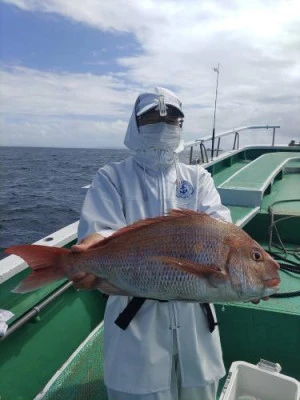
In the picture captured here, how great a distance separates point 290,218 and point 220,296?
3.41 m

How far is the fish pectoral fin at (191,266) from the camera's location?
175 cm

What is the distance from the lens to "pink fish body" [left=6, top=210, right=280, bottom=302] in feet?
5.79

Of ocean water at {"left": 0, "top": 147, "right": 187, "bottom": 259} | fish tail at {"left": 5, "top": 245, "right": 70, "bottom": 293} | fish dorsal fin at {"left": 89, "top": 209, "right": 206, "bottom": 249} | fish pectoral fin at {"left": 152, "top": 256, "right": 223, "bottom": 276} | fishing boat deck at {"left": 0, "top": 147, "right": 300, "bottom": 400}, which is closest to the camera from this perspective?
fish pectoral fin at {"left": 152, "top": 256, "right": 223, "bottom": 276}

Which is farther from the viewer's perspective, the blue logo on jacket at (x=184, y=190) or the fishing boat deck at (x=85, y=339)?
the fishing boat deck at (x=85, y=339)

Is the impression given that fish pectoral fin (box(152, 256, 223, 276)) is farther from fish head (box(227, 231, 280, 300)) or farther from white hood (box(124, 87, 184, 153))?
white hood (box(124, 87, 184, 153))

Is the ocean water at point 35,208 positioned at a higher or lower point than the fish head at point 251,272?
lower

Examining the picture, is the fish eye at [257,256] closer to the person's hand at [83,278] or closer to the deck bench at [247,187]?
the person's hand at [83,278]

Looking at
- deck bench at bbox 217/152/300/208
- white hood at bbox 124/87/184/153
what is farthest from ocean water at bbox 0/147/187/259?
white hood at bbox 124/87/184/153

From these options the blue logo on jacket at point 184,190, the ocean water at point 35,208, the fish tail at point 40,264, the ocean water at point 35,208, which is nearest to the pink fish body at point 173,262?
the fish tail at point 40,264

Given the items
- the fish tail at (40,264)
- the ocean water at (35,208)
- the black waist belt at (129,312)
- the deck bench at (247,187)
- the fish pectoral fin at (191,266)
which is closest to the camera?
the fish pectoral fin at (191,266)

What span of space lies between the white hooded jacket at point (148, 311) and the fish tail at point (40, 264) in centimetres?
31

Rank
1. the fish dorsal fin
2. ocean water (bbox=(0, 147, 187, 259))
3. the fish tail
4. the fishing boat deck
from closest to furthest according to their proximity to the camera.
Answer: the fish tail, the fish dorsal fin, the fishing boat deck, ocean water (bbox=(0, 147, 187, 259))

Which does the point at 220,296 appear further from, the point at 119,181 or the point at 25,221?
the point at 25,221

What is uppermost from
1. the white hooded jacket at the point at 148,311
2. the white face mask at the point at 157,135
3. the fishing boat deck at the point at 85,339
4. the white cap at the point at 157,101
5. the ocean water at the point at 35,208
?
the white cap at the point at 157,101
